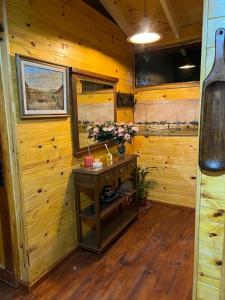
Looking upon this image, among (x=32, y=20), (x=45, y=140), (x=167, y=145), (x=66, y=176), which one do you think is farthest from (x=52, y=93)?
(x=167, y=145)

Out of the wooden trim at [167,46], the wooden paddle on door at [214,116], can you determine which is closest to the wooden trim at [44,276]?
the wooden paddle on door at [214,116]

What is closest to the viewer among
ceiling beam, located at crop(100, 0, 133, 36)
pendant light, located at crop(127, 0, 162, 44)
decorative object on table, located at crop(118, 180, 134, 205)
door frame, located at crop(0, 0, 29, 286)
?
door frame, located at crop(0, 0, 29, 286)

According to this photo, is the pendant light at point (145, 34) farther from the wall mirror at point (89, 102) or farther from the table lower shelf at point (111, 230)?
the table lower shelf at point (111, 230)

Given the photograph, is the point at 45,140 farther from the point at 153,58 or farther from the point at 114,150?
the point at 153,58

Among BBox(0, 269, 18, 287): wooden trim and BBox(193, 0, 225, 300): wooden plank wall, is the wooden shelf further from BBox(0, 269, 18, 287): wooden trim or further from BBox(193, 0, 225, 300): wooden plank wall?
BBox(193, 0, 225, 300): wooden plank wall

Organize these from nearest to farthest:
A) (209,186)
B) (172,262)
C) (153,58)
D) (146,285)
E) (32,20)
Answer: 1. (209,186)
2. (32,20)
3. (146,285)
4. (172,262)
5. (153,58)

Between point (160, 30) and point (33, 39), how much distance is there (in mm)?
2088

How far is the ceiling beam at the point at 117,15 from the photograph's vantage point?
268 centimetres

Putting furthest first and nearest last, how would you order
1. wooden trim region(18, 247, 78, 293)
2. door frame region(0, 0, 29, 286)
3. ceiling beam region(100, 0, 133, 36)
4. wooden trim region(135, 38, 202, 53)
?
wooden trim region(135, 38, 202, 53) → ceiling beam region(100, 0, 133, 36) → wooden trim region(18, 247, 78, 293) → door frame region(0, 0, 29, 286)

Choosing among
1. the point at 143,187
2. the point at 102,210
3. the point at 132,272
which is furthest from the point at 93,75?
the point at 132,272

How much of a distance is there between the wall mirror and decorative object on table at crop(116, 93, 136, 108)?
0.18m

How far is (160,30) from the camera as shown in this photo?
3.23 meters

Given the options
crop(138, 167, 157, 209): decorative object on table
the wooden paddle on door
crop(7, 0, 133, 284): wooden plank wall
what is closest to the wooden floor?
crop(7, 0, 133, 284): wooden plank wall

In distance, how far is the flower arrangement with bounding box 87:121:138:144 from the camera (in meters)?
2.54
